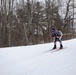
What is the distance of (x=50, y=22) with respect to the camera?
36.8 meters

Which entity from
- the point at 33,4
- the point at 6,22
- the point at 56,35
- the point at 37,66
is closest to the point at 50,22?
the point at 33,4

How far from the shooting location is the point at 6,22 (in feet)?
111

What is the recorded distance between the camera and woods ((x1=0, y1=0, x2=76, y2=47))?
33688 millimetres

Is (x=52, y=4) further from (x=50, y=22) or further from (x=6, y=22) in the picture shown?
(x=6, y=22)

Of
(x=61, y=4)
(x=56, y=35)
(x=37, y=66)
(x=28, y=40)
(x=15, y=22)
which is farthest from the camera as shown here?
(x=61, y=4)

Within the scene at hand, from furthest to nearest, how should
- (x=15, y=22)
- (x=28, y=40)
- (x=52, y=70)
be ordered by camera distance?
(x=15, y=22) → (x=28, y=40) → (x=52, y=70)

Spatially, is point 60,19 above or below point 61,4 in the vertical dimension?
below

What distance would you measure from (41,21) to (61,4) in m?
5.29

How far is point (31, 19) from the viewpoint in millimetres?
35312

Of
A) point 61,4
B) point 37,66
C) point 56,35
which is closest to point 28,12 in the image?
point 61,4

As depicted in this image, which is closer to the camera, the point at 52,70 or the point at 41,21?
the point at 52,70

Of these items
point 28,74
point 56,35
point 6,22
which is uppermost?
point 6,22

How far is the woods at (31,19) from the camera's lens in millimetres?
33688

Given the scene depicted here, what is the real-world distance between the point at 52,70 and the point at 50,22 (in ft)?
93.9
